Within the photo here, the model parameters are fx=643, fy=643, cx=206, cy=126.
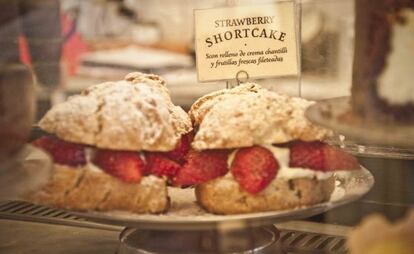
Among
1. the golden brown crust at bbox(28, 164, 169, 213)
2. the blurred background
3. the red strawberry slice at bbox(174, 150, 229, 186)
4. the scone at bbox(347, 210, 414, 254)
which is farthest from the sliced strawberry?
the scone at bbox(347, 210, 414, 254)

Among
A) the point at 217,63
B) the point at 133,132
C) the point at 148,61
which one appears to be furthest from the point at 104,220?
the point at 217,63

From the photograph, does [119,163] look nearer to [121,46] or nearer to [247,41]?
[121,46]

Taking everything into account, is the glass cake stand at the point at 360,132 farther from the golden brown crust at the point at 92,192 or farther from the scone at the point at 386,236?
the golden brown crust at the point at 92,192

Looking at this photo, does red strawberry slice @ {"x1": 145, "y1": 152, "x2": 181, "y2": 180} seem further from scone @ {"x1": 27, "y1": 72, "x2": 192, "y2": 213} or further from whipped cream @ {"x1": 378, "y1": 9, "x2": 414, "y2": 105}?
whipped cream @ {"x1": 378, "y1": 9, "x2": 414, "y2": 105}

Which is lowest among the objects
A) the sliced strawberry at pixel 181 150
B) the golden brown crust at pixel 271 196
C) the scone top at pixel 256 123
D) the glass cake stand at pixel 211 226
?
the glass cake stand at pixel 211 226

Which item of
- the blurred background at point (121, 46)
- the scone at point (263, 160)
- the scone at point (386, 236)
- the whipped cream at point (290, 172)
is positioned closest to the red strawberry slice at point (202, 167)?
the scone at point (263, 160)

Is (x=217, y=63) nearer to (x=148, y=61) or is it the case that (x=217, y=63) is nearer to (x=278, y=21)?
(x=278, y=21)
